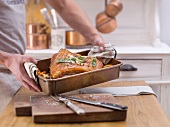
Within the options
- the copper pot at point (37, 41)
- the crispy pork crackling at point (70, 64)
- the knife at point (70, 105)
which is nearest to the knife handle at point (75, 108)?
the knife at point (70, 105)

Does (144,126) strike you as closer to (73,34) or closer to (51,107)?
(51,107)

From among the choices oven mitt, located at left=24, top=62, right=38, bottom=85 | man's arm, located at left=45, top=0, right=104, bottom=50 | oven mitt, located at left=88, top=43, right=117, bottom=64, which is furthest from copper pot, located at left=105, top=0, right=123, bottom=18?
oven mitt, located at left=24, top=62, right=38, bottom=85

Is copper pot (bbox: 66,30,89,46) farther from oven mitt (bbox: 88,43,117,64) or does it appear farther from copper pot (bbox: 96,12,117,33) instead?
oven mitt (bbox: 88,43,117,64)

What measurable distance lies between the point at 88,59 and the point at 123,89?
0.15 metres

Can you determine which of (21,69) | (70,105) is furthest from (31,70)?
(70,105)

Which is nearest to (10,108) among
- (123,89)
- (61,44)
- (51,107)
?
(51,107)

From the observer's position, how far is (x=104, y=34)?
95.6 inches

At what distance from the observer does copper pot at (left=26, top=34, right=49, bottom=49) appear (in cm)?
220

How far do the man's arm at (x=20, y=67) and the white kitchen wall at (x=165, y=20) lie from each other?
1.38m

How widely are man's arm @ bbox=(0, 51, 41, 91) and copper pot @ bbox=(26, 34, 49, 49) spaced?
939 millimetres

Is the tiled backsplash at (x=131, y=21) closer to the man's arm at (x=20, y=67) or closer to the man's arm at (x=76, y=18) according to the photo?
the man's arm at (x=76, y=18)

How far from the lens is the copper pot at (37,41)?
220 centimetres

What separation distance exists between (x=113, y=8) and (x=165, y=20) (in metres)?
0.36

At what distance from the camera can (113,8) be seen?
7.41 feet
